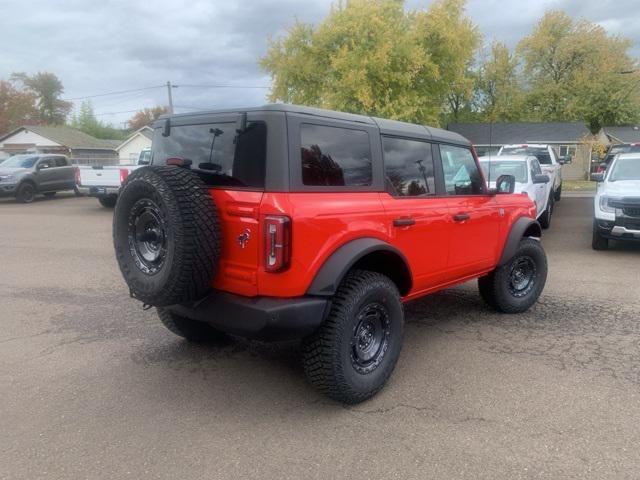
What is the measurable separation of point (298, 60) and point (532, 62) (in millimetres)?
33938

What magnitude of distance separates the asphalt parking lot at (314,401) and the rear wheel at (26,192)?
14.7m

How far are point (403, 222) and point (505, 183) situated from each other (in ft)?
6.39

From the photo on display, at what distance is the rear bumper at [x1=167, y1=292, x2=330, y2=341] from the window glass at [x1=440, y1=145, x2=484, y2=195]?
6.55ft

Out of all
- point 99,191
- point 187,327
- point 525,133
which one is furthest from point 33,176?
point 525,133

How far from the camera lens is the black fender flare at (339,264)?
3.20 metres

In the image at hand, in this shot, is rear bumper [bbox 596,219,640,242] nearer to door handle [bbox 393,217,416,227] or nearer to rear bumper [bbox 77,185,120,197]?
door handle [bbox 393,217,416,227]

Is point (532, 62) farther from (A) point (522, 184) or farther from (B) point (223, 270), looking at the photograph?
(B) point (223, 270)

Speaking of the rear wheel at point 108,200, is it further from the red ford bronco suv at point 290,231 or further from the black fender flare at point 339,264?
the black fender flare at point 339,264

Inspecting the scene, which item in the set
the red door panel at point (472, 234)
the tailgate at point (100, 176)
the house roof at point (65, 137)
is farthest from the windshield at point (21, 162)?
the house roof at point (65, 137)

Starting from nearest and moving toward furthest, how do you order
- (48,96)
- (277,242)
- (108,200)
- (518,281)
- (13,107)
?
(277,242)
(518,281)
(108,200)
(13,107)
(48,96)

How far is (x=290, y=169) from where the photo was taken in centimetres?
319

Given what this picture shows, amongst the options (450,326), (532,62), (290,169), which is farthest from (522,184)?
(532,62)

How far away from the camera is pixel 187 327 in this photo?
4.44m

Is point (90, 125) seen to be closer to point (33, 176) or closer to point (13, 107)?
point (13, 107)
